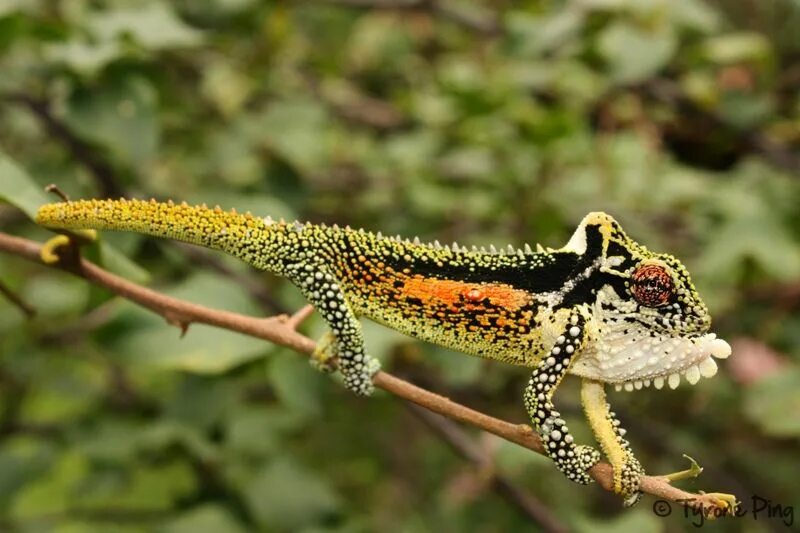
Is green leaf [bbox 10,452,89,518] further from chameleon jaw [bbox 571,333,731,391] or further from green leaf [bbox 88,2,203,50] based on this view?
chameleon jaw [bbox 571,333,731,391]

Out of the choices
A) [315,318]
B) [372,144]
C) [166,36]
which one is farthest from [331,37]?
[315,318]

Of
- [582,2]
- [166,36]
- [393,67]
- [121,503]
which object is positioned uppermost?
[582,2]

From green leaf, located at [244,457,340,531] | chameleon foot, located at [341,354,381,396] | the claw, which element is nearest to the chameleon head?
the claw

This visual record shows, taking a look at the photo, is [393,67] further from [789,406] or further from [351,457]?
[789,406]

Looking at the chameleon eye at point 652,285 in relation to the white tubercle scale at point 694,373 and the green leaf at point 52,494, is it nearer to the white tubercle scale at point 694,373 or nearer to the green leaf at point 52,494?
the white tubercle scale at point 694,373

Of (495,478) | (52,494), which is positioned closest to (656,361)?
(495,478)

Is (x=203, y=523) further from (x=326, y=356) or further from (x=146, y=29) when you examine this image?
(x=146, y=29)
